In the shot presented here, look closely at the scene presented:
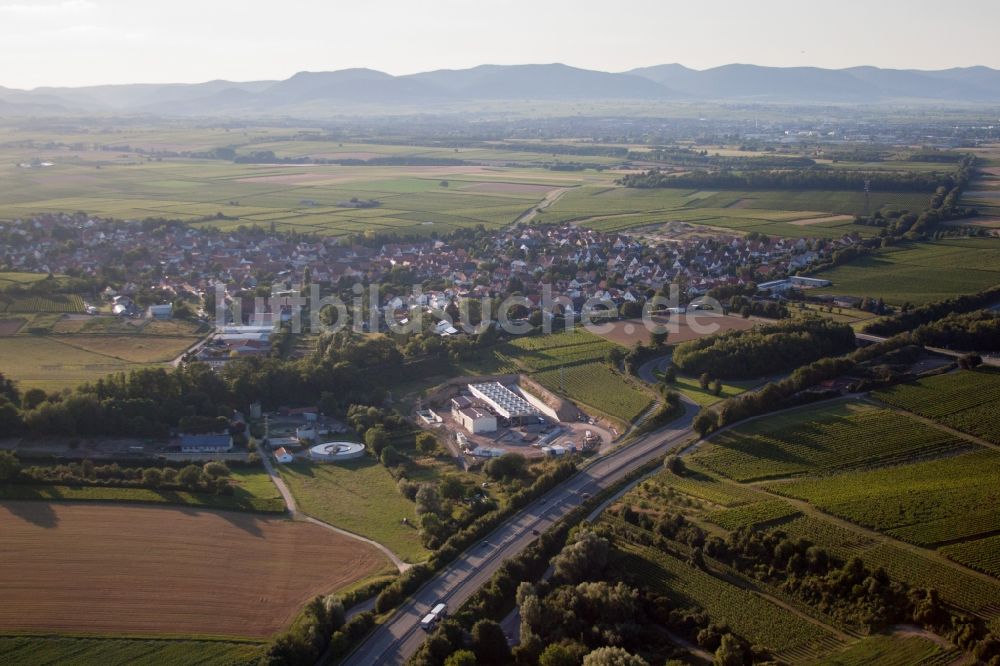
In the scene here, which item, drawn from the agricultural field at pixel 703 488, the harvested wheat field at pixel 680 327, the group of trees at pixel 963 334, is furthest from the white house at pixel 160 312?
the group of trees at pixel 963 334

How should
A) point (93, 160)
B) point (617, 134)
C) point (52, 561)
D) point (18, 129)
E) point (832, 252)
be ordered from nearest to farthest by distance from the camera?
point (52, 561), point (832, 252), point (93, 160), point (18, 129), point (617, 134)

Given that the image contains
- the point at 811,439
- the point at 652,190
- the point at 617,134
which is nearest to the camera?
the point at 811,439

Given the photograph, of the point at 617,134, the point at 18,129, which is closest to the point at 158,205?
the point at 18,129

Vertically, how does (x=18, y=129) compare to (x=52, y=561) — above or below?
above

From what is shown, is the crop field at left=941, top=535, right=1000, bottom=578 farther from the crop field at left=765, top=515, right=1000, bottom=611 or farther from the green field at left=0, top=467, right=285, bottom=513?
the green field at left=0, top=467, right=285, bottom=513

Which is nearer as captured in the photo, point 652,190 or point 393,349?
point 393,349

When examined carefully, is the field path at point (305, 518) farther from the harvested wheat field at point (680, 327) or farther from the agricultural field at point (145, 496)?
the harvested wheat field at point (680, 327)

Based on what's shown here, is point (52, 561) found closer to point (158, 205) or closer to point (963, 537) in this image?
point (963, 537)
